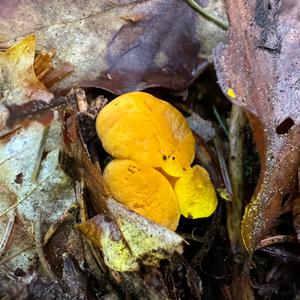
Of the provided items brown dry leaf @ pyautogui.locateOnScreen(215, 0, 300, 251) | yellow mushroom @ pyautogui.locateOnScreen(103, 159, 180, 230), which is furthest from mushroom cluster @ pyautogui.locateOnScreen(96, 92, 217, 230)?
brown dry leaf @ pyautogui.locateOnScreen(215, 0, 300, 251)

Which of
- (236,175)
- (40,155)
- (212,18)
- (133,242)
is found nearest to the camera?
(133,242)

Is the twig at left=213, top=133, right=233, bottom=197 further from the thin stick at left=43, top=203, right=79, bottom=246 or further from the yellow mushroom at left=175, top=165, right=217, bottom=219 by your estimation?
the thin stick at left=43, top=203, right=79, bottom=246

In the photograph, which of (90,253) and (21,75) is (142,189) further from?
(21,75)

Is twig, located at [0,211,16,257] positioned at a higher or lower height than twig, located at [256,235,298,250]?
higher

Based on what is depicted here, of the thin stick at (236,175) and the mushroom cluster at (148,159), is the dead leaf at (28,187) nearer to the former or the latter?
the mushroom cluster at (148,159)

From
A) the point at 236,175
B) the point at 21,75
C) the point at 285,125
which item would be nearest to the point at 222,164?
the point at 236,175

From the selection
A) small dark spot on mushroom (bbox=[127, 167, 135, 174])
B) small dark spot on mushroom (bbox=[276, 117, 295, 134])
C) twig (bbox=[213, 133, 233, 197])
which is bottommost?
twig (bbox=[213, 133, 233, 197])
